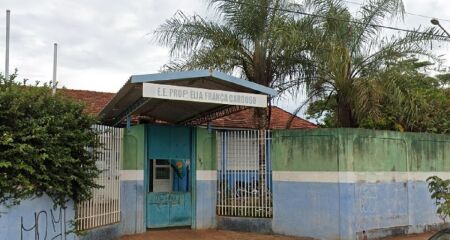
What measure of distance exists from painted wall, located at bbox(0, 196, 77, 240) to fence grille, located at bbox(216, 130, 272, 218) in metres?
4.36

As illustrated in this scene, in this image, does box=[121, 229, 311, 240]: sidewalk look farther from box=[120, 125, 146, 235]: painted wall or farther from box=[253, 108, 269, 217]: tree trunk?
box=[253, 108, 269, 217]: tree trunk

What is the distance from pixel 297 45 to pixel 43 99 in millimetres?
6156

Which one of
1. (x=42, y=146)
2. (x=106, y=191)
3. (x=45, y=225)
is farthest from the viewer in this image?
(x=106, y=191)

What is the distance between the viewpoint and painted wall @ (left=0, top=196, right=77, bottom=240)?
8.38 metres

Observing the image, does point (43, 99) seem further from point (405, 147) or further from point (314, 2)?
point (405, 147)

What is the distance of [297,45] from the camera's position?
41.0ft

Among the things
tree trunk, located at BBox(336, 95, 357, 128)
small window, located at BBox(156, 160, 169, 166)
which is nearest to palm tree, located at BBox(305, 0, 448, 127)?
tree trunk, located at BBox(336, 95, 357, 128)

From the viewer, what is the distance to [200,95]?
10234 millimetres

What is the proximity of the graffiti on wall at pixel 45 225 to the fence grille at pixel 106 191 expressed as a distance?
16.8 inches

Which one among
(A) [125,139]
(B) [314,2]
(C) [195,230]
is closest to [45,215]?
(A) [125,139]

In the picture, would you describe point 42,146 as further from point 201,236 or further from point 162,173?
point 162,173

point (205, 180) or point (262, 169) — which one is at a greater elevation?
point (262, 169)

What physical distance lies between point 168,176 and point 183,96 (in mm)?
3877

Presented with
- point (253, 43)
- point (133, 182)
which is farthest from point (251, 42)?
point (133, 182)
